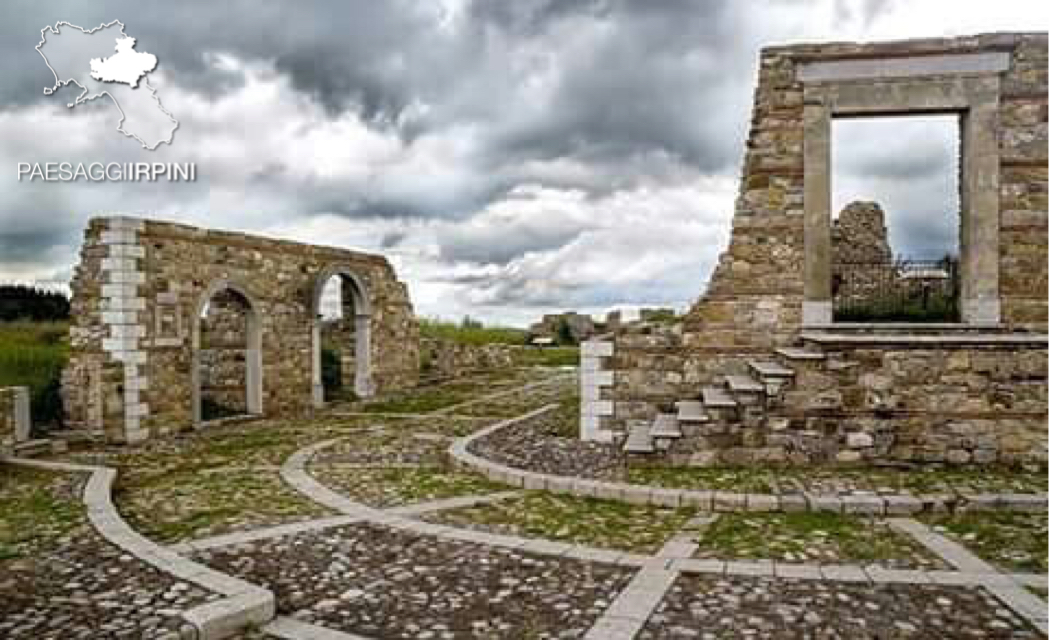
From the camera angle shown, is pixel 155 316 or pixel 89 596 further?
pixel 155 316

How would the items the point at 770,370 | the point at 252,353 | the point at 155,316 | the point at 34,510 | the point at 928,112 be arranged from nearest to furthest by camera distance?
the point at 34,510
the point at 770,370
the point at 928,112
the point at 155,316
the point at 252,353

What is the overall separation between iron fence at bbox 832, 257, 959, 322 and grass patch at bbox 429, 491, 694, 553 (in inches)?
238

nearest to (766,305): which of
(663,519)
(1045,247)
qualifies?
(1045,247)

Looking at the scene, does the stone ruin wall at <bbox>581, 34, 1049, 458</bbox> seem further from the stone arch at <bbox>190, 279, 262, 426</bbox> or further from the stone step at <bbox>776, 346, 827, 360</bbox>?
the stone arch at <bbox>190, 279, 262, 426</bbox>

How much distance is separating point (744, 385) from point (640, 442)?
4.11 feet

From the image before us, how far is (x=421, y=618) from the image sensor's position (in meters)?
3.97

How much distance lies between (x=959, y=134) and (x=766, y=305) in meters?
3.12

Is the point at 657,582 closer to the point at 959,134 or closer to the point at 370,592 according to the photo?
the point at 370,592

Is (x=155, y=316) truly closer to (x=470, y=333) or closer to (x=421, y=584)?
(x=421, y=584)

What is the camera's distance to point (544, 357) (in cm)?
2700

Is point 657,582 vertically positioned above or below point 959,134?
below

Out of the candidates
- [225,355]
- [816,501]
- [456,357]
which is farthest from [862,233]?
[225,355]

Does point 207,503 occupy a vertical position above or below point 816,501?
below

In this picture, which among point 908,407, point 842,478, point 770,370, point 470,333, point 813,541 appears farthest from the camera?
point 470,333
